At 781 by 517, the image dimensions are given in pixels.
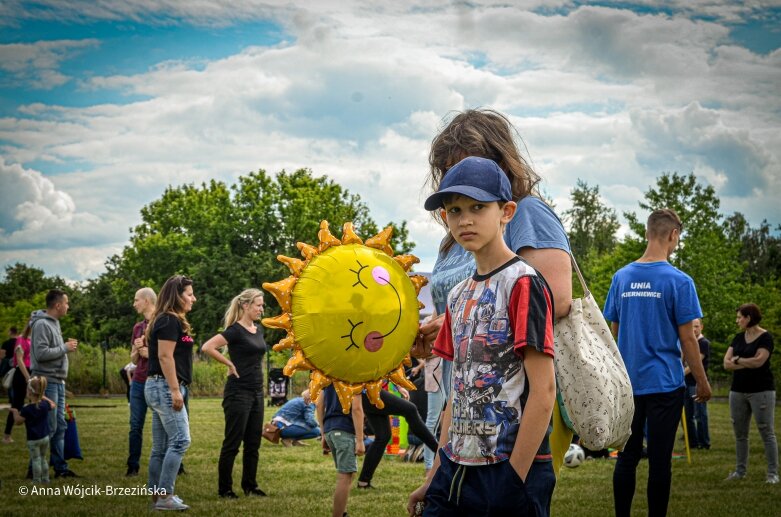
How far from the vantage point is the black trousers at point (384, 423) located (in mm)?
8633

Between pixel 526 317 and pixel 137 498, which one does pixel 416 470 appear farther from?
pixel 526 317

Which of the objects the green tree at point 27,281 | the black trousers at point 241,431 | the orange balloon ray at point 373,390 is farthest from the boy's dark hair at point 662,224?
the green tree at point 27,281

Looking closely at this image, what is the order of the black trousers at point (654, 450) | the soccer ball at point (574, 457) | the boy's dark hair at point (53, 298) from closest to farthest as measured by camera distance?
the black trousers at point (654, 450) < the boy's dark hair at point (53, 298) < the soccer ball at point (574, 457)

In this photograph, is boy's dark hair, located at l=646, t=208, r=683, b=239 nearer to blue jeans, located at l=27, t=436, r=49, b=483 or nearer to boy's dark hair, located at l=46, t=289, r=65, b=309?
boy's dark hair, located at l=46, t=289, r=65, b=309

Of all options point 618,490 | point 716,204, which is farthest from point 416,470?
point 716,204

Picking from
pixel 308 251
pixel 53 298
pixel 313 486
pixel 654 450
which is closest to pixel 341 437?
pixel 313 486

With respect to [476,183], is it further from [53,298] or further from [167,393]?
[53,298]

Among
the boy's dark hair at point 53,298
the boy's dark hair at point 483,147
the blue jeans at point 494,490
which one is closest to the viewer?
the blue jeans at point 494,490

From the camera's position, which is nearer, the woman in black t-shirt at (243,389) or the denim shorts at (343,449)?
the denim shorts at (343,449)

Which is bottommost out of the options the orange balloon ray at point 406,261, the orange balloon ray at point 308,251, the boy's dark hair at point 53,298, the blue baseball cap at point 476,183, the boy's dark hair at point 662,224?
the boy's dark hair at point 53,298

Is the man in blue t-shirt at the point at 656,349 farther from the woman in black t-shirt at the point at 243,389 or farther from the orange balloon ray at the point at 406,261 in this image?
the woman in black t-shirt at the point at 243,389

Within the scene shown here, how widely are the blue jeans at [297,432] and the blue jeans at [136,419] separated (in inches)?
163

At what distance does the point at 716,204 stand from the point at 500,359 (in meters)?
36.4

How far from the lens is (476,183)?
8.65 feet
